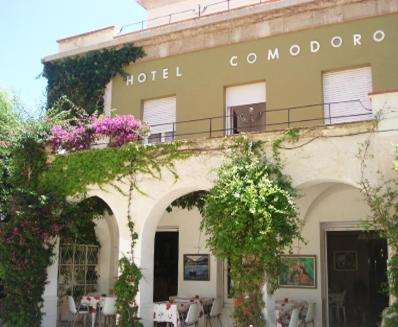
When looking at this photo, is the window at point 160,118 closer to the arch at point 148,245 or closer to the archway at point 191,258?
the archway at point 191,258

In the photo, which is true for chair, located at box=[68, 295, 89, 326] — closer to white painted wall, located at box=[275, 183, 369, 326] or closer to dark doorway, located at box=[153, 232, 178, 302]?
dark doorway, located at box=[153, 232, 178, 302]

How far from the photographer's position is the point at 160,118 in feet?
48.5

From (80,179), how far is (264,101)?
16.2ft

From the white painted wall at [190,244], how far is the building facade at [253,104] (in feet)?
0.09

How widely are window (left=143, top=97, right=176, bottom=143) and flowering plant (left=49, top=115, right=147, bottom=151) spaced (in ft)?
6.79

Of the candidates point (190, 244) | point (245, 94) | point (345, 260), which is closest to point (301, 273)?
point (190, 244)

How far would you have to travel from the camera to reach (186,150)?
10.9 m

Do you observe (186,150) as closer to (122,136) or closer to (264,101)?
(122,136)

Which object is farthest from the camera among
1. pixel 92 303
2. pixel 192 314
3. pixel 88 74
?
pixel 88 74

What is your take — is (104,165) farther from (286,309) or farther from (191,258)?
(286,309)

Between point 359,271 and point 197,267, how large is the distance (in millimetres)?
6115

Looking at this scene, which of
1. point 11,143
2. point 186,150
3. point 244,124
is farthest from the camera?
point 244,124

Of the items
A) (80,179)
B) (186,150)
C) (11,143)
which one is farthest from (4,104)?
(186,150)

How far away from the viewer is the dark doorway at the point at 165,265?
51.2ft
